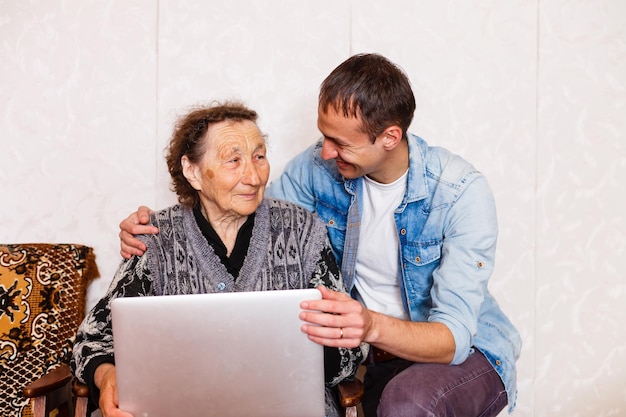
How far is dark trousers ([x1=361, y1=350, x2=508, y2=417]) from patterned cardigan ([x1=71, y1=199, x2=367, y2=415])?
0.16m

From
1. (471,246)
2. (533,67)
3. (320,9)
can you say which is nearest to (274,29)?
(320,9)

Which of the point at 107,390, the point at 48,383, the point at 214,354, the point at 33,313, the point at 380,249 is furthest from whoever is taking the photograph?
the point at 33,313

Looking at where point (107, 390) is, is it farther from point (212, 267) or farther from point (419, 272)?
point (419, 272)

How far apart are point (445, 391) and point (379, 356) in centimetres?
43

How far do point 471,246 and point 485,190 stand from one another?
0.62ft

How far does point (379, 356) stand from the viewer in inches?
85.2

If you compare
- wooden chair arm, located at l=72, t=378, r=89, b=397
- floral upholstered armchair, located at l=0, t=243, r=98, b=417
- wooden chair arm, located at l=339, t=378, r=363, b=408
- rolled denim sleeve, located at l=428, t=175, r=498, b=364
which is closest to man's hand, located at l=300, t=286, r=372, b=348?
wooden chair arm, located at l=339, t=378, r=363, b=408

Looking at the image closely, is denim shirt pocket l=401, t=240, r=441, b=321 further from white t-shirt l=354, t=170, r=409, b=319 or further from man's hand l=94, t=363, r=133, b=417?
man's hand l=94, t=363, r=133, b=417

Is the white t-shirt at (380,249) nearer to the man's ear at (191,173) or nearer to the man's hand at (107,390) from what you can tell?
the man's ear at (191,173)

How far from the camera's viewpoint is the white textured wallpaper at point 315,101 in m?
2.56

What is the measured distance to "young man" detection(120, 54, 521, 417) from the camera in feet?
5.82

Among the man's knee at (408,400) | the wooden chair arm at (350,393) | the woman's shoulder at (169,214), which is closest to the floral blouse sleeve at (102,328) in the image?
the woman's shoulder at (169,214)

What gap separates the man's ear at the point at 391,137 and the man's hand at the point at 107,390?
1.00 meters

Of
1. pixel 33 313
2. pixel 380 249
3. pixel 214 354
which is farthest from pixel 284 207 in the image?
pixel 33 313
